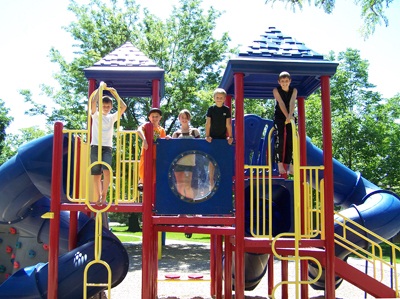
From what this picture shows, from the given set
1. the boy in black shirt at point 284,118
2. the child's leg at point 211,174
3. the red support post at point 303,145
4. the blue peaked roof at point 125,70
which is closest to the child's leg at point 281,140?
the boy in black shirt at point 284,118

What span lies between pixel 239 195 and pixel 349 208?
142 inches

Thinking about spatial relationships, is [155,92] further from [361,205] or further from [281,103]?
[361,205]

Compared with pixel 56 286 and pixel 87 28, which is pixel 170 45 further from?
pixel 56 286

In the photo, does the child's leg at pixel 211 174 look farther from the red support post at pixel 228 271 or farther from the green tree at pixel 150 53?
the green tree at pixel 150 53

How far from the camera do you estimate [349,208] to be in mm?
8617

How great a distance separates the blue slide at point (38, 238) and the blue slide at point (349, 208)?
2.78m

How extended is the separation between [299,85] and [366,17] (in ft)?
18.8

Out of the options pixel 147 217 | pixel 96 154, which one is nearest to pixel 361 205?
pixel 147 217

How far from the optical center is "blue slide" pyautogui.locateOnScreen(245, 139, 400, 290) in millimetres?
7848

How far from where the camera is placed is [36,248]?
8.99 meters

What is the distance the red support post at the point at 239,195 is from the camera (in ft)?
19.0

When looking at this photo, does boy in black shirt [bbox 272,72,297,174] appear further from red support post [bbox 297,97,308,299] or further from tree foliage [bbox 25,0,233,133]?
tree foliage [bbox 25,0,233,133]

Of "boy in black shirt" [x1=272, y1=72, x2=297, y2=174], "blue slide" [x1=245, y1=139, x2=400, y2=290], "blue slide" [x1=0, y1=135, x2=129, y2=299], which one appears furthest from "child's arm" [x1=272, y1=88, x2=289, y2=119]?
"blue slide" [x1=0, y1=135, x2=129, y2=299]

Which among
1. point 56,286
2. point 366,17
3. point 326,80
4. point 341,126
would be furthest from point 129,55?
point 341,126
